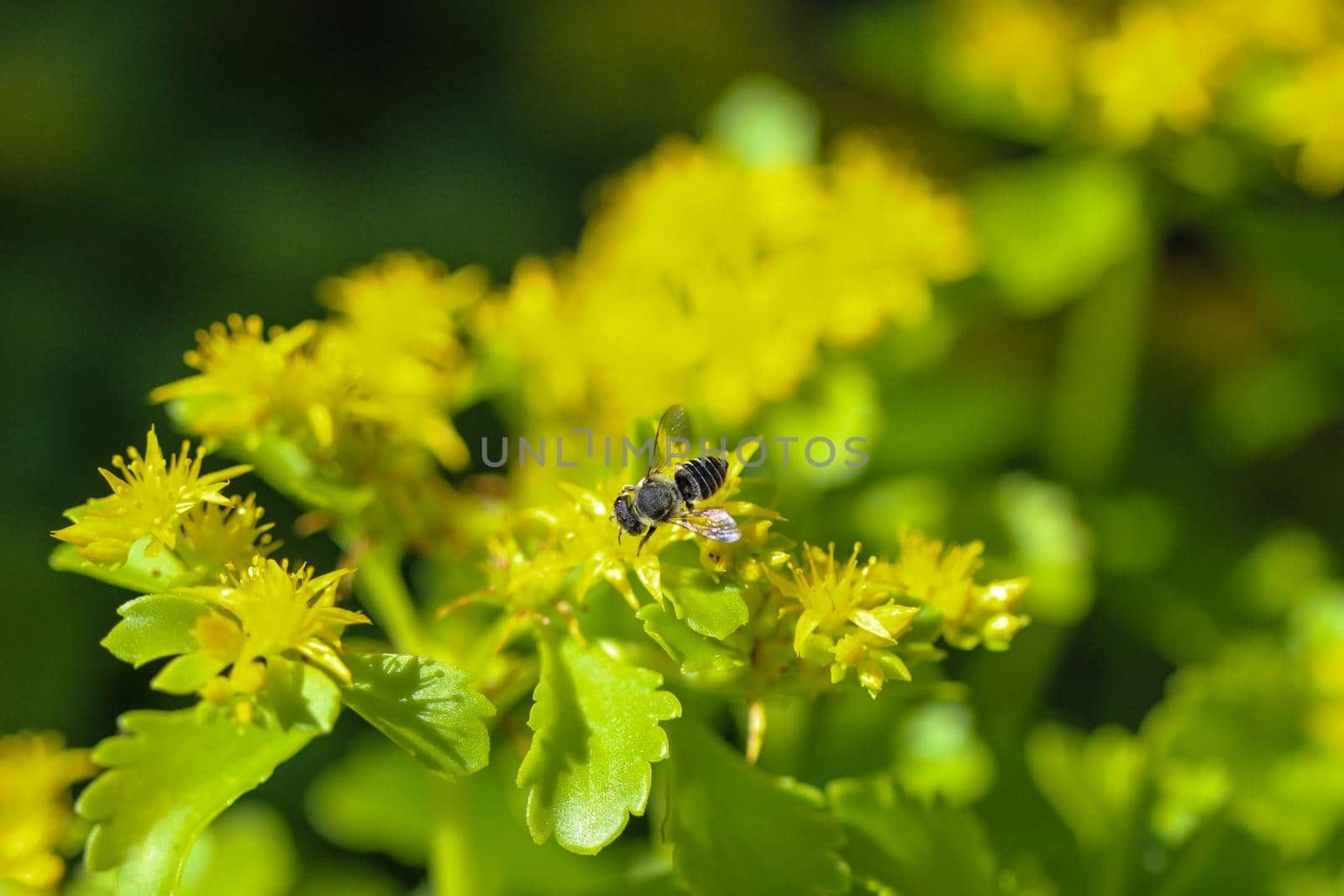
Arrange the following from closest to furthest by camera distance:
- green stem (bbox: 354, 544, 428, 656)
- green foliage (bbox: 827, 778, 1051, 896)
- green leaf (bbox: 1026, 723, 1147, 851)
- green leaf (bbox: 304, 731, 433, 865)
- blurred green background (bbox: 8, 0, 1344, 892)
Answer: green foliage (bbox: 827, 778, 1051, 896) → green stem (bbox: 354, 544, 428, 656) → green leaf (bbox: 1026, 723, 1147, 851) → green leaf (bbox: 304, 731, 433, 865) → blurred green background (bbox: 8, 0, 1344, 892)

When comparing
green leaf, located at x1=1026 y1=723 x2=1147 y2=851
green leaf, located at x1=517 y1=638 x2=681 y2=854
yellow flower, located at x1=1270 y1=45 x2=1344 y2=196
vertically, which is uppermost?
yellow flower, located at x1=1270 y1=45 x2=1344 y2=196

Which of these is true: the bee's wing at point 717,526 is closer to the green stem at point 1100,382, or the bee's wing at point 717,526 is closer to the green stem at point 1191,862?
the green stem at point 1191,862

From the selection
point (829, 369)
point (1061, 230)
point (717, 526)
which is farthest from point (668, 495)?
point (1061, 230)

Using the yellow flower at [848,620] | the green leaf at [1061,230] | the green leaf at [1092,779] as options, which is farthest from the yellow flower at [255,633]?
the green leaf at [1061,230]

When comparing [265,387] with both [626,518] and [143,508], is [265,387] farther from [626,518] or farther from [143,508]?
[626,518]

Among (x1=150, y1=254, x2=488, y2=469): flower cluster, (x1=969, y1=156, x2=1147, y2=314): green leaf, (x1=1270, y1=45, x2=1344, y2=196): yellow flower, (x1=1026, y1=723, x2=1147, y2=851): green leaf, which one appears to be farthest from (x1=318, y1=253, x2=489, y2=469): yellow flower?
(x1=1270, y1=45, x2=1344, y2=196): yellow flower

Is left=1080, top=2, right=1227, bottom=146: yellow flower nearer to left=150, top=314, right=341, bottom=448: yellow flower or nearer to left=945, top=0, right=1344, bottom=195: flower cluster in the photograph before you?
left=945, top=0, right=1344, bottom=195: flower cluster

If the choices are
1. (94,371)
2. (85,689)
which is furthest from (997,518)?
(94,371)
